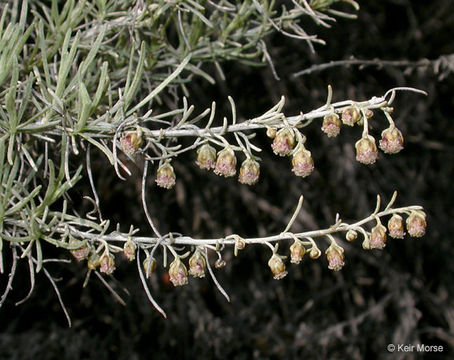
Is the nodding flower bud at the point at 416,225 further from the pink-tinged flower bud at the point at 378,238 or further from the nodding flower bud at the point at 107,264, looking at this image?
the nodding flower bud at the point at 107,264

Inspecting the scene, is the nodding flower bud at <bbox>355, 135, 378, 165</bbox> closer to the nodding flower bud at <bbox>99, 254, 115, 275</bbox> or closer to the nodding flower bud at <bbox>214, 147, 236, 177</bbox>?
the nodding flower bud at <bbox>214, 147, 236, 177</bbox>

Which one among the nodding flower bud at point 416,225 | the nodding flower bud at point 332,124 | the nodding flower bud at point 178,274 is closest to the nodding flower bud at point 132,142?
the nodding flower bud at point 178,274

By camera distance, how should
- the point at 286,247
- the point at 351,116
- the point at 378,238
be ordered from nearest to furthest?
the point at 351,116 < the point at 378,238 < the point at 286,247

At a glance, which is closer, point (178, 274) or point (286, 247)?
point (178, 274)

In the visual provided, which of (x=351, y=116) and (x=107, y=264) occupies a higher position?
(x=351, y=116)

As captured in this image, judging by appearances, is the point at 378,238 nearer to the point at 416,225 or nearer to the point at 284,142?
the point at 416,225

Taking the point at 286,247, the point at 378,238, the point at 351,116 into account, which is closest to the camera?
the point at 351,116

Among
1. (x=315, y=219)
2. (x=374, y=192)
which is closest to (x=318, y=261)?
(x=315, y=219)

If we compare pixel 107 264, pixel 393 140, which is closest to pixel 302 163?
pixel 393 140

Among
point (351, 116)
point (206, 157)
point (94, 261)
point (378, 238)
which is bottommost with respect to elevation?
point (94, 261)
